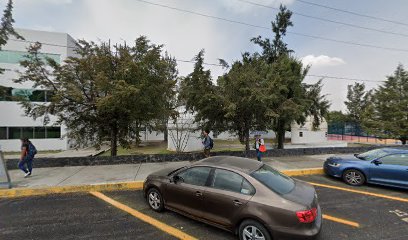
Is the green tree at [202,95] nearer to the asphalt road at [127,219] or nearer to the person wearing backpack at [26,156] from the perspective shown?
the asphalt road at [127,219]

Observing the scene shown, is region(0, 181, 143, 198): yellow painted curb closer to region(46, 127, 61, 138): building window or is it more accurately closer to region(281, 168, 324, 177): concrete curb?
region(281, 168, 324, 177): concrete curb

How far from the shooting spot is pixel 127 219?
476cm

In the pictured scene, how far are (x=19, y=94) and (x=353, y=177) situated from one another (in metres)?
28.8

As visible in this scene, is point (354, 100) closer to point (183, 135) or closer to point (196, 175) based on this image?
point (183, 135)

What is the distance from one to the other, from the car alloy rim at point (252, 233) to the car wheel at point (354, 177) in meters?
5.65

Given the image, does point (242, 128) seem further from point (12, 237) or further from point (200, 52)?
point (12, 237)

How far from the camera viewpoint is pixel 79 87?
9.54 m

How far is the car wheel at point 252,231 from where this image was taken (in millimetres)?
3481

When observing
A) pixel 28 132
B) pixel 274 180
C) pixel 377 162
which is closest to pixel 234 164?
pixel 274 180

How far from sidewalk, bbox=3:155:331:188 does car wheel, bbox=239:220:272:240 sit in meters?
4.64

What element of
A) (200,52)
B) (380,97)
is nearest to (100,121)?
(200,52)

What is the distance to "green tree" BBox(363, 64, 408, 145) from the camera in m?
13.4

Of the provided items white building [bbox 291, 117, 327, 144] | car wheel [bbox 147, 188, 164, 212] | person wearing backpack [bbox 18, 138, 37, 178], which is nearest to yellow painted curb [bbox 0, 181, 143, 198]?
person wearing backpack [bbox 18, 138, 37, 178]

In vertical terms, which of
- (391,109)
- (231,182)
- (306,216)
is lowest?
(306,216)
